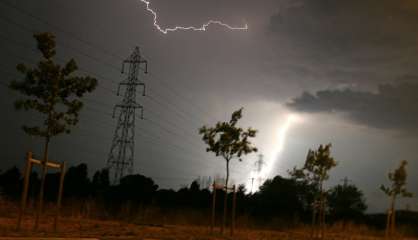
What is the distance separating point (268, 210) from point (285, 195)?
1419 cm

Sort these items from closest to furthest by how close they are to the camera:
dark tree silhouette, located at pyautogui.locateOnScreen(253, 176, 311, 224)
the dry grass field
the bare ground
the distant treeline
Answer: the bare ground < the dry grass field < the distant treeline < dark tree silhouette, located at pyautogui.locateOnScreen(253, 176, 311, 224)

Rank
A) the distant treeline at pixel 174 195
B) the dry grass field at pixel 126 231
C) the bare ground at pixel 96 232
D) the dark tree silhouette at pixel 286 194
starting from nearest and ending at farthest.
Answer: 1. the bare ground at pixel 96 232
2. the dry grass field at pixel 126 231
3. the distant treeline at pixel 174 195
4. the dark tree silhouette at pixel 286 194

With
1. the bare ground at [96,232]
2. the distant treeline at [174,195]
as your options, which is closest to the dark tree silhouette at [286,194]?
the distant treeline at [174,195]

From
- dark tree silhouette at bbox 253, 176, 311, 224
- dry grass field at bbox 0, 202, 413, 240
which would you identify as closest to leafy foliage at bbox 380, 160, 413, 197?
dry grass field at bbox 0, 202, 413, 240

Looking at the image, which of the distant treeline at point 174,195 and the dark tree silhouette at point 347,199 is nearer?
the distant treeline at point 174,195

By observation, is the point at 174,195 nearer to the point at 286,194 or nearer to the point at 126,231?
the point at 286,194

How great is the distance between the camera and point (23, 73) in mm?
16984

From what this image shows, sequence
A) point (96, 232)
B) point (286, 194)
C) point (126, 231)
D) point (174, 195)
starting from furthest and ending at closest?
point (286, 194)
point (174, 195)
point (126, 231)
point (96, 232)

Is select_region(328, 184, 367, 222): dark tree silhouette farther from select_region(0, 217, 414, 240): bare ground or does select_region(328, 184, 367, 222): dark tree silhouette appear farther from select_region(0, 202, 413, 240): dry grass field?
select_region(0, 217, 414, 240): bare ground

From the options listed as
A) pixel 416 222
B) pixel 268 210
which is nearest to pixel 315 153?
pixel 268 210

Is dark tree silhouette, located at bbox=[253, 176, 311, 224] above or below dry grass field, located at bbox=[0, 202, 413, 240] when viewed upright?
above

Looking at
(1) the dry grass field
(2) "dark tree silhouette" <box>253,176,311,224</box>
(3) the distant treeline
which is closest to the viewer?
(1) the dry grass field

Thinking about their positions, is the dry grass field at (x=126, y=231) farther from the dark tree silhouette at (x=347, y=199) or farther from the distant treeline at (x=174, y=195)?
the dark tree silhouette at (x=347, y=199)

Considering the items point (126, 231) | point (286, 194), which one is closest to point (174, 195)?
point (286, 194)
